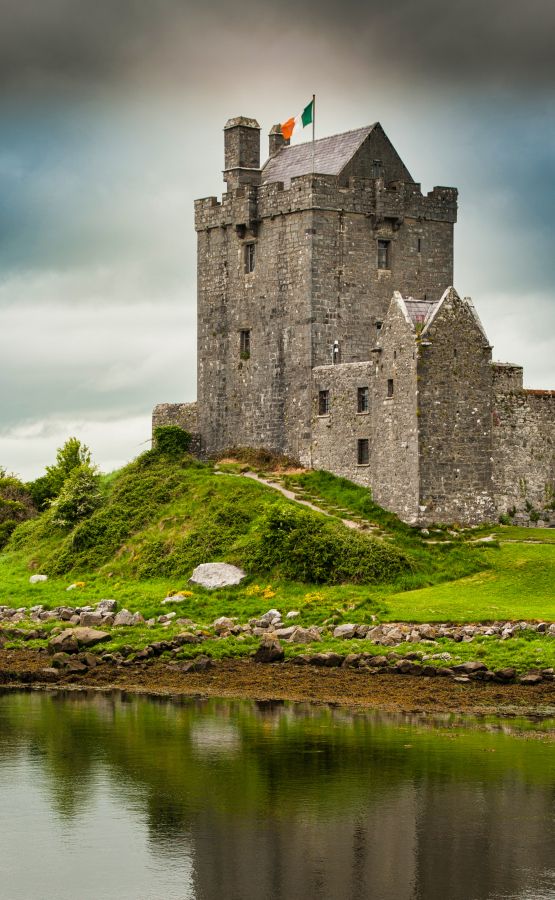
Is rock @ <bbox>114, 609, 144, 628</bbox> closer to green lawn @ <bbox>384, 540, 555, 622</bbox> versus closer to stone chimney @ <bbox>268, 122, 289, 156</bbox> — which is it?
green lawn @ <bbox>384, 540, 555, 622</bbox>

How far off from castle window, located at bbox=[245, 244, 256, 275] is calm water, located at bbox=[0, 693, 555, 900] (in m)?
28.7

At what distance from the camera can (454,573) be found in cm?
4369

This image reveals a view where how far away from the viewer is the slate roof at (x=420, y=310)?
47.6 meters

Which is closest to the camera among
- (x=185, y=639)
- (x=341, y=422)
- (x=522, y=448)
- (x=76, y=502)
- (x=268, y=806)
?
(x=268, y=806)

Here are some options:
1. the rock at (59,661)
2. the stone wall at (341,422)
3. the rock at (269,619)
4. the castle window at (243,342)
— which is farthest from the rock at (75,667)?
the castle window at (243,342)

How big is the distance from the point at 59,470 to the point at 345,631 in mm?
33120

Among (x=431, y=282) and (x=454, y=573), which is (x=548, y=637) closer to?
(x=454, y=573)

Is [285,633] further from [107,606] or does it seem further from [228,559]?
[228,559]

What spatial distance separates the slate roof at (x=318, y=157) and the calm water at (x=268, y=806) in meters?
29.8

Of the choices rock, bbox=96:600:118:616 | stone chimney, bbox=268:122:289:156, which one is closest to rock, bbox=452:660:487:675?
rock, bbox=96:600:118:616

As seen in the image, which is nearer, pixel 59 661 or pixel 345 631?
pixel 345 631

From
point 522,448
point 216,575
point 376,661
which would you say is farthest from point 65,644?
point 522,448

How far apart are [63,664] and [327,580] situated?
920 cm

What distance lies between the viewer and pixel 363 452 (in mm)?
51906
